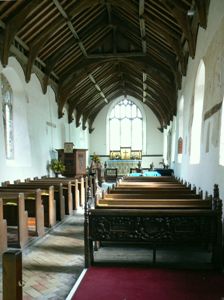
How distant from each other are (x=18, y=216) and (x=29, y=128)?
534 cm

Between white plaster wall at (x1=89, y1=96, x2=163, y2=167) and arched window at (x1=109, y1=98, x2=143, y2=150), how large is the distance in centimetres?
35

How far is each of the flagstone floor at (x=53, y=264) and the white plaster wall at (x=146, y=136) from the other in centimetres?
1520

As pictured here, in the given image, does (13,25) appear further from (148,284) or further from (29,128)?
(148,284)

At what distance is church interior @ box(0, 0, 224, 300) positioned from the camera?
12.3 ft

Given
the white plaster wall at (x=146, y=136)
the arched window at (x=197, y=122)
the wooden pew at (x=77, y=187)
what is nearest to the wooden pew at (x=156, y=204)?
the arched window at (x=197, y=122)

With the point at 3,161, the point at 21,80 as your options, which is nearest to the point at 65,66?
the point at 21,80

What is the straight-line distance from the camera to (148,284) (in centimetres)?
313

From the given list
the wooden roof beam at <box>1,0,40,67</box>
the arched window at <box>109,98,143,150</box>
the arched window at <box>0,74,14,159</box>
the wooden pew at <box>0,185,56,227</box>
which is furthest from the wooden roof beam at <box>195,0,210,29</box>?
the arched window at <box>109,98,143,150</box>

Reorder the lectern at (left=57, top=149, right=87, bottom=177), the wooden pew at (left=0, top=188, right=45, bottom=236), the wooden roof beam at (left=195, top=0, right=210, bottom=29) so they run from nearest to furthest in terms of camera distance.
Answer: the wooden pew at (left=0, top=188, right=45, bottom=236), the wooden roof beam at (left=195, top=0, right=210, bottom=29), the lectern at (left=57, top=149, right=87, bottom=177)

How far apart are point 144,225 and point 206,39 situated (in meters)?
4.04

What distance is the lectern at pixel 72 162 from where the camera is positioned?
1116 cm

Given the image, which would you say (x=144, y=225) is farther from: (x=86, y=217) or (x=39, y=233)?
(x=39, y=233)

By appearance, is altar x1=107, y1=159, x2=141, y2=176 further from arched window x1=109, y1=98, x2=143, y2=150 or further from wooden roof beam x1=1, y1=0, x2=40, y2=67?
wooden roof beam x1=1, y1=0, x2=40, y2=67

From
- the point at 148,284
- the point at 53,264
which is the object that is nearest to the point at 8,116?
the point at 53,264
